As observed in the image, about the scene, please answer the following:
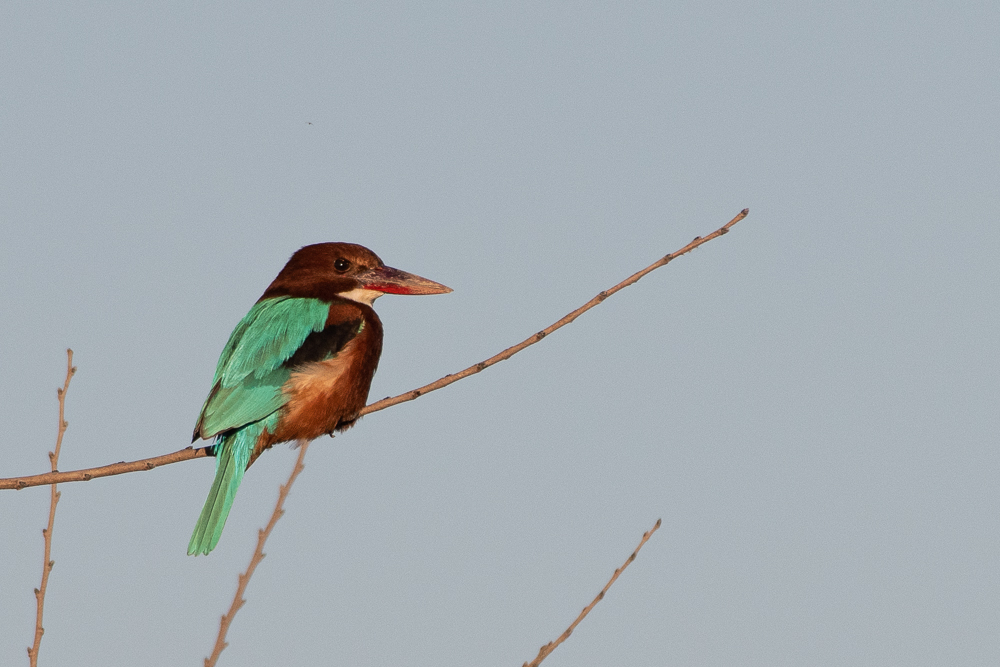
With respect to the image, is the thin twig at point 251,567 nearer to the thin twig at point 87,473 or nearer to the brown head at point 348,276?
the thin twig at point 87,473

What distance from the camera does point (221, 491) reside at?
548cm

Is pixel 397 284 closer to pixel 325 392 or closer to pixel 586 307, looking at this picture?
pixel 325 392

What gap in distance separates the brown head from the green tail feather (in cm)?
122

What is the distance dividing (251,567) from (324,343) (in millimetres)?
2827

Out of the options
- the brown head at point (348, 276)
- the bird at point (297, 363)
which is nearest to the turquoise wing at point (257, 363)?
the bird at point (297, 363)

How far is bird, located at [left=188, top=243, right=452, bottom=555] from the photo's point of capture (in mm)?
5527

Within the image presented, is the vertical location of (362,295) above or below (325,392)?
above

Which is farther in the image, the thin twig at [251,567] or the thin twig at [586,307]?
the thin twig at [586,307]

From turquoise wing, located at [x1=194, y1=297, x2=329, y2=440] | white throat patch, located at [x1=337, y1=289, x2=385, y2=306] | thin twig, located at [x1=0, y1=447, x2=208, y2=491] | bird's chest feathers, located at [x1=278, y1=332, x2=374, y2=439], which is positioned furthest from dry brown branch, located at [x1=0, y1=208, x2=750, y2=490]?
white throat patch, located at [x1=337, y1=289, x2=385, y2=306]

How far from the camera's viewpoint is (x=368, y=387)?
20.5ft

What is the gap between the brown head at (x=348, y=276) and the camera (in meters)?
6.56

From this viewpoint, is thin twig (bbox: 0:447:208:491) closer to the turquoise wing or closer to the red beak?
the turquoise wing

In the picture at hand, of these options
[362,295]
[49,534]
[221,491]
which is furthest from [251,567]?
[362,295]

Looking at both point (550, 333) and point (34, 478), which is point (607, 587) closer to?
point (550, 333)
